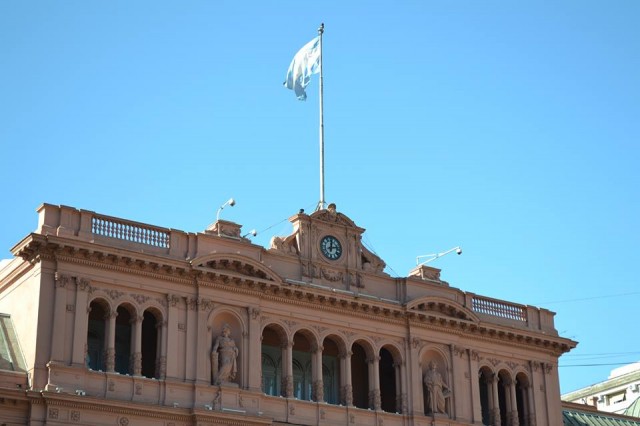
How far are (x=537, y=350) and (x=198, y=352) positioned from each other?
18722 millimetres

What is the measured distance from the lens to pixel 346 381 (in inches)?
2131

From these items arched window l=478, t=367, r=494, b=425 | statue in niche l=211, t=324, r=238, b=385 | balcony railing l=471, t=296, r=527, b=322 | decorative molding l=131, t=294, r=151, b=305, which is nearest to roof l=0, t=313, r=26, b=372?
decorative molding l=131, t=294, r=151, b=305

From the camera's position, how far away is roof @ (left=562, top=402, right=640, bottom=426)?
217 feet

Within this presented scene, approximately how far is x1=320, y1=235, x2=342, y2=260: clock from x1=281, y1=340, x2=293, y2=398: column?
4.66 m

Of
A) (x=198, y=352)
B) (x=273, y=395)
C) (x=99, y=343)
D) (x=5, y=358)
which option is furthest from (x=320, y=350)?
(x=5, y=358)

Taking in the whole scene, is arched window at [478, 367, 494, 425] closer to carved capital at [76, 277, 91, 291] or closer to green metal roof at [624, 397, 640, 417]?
carved capital at [76, 277, 91, 291]

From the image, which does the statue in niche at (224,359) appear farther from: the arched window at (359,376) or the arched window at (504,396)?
the arched window at (504,396)

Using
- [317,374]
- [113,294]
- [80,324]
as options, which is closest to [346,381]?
[317,374]

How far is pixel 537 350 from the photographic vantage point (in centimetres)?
6081

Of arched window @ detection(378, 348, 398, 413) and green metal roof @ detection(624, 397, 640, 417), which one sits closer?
arched window @ detection(378, 348, 398, 413)

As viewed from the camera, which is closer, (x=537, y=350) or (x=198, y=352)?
(x=198, y=352)

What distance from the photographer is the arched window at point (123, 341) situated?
50156mm

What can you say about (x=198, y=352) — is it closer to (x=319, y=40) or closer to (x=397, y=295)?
(x=397, y=295)

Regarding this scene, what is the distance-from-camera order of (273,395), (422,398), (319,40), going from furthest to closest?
(319,40), (422,398), (273,395)
